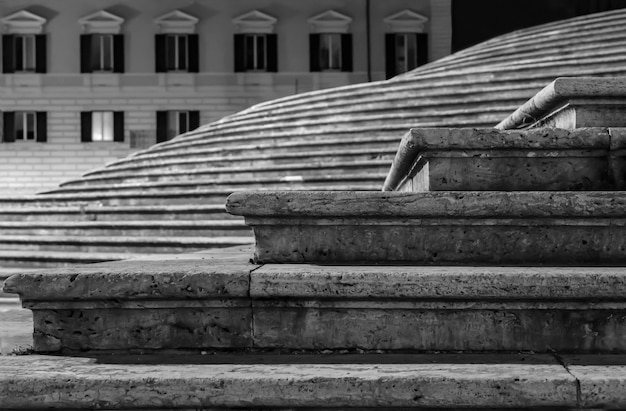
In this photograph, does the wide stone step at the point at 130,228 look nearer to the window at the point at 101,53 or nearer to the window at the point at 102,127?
the window at the point at 102,127

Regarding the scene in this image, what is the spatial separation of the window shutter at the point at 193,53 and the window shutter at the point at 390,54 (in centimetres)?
562

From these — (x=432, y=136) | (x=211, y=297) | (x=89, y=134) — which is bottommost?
(x=211, y=297)

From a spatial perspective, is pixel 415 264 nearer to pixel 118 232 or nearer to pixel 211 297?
pixel 211 297

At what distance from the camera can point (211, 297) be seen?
8.62ft

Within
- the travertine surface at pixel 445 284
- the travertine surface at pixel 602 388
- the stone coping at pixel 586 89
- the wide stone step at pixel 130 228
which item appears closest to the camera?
the travertine surface at pixel 602 388

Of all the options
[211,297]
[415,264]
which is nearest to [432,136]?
[415,264]

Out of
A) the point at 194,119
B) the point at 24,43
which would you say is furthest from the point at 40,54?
the point at 194,119

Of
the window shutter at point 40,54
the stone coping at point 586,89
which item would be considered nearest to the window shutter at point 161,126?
the window shutter at point 40,54

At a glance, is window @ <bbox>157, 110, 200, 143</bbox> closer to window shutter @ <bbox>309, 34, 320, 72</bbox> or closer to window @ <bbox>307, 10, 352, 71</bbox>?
window shutter @ <bbox>309, 34, 320, 72</bbox>

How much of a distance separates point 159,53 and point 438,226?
22.7 m

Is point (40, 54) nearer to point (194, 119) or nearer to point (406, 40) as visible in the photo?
point (194, 119)

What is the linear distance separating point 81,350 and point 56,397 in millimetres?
323

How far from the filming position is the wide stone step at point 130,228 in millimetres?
8695

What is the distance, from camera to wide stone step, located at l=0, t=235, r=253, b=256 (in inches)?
331
